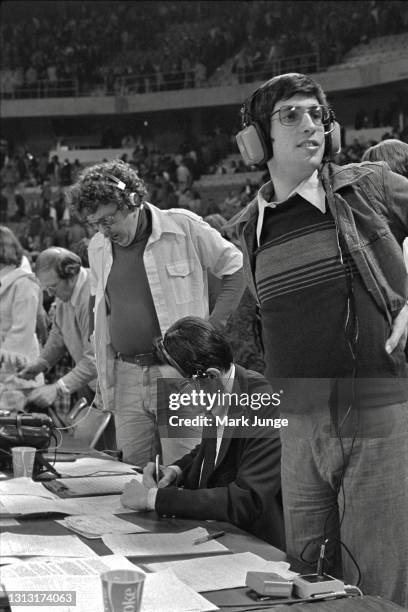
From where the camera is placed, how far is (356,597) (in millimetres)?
1507

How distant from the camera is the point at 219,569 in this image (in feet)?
5.73

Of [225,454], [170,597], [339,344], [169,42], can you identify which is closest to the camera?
[170,597]

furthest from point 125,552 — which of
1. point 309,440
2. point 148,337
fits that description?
point 148,337

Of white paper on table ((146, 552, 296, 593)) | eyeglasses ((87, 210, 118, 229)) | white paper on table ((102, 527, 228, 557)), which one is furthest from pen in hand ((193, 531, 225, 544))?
eyeglasses ((87, 210, 118, 229))

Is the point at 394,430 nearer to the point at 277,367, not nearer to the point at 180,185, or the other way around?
the point at 277,367

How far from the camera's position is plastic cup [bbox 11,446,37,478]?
272cm

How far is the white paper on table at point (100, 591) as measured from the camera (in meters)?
1.51

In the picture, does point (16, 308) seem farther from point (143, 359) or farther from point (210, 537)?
point (210, 537)

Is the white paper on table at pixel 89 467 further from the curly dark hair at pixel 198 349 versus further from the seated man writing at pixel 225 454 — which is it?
the curly dark hair at pixel 198 349

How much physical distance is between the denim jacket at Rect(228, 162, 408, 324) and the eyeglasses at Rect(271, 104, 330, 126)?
4.4 inches

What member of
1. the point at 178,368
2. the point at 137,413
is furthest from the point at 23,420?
the point at 178,368

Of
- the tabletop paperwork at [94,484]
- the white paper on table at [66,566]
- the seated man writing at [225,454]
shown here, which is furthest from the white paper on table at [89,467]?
the white paper on table at [66,566]

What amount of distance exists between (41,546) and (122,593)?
0.69 metres

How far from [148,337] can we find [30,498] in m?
0.80
